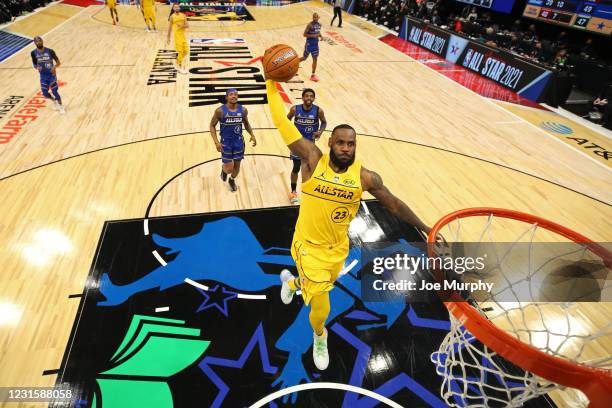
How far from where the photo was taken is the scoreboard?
11.9 m

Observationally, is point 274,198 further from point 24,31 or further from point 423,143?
point 24,31

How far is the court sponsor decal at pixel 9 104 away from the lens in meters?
8.30

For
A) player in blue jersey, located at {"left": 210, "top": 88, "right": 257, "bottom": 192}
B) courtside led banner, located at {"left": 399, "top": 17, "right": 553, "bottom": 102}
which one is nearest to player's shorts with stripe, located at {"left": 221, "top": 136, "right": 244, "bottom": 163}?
player in blue jersey, located at {"left": 210, "top": 88, "right": 257, "bottom": 192}

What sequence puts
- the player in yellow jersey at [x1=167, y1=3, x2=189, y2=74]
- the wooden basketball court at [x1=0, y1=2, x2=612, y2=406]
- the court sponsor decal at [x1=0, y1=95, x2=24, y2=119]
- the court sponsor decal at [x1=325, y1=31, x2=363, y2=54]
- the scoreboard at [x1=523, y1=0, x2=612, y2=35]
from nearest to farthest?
1. the wooden basketball court at [x1=0, y1=2, x2=612, y2=406]
2. the court sponsor decal at [x1=0, y1=95, x2=24, y2=119]
3. the player in yellow jersey at [x1=167, y1=3, x2=189, y2=74]
4. the scoreboard at [x1=523, y1=0, x2=612, y2=35]
5. the court sponsor decal at [x1=325, y1=31, x2=363, y2=54]

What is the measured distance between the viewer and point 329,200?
9.09 feet

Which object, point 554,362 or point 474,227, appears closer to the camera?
point 554,362

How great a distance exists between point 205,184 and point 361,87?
6756 millimetres

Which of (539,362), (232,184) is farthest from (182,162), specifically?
(539,362)

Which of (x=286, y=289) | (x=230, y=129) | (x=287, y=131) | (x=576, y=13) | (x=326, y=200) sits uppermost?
(x=576, y=13)

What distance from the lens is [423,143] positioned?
7.90m

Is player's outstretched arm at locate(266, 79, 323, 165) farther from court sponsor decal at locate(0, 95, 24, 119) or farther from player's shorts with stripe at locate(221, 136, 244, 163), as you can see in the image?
court sponsor decal at locate(0, 95, 24, 119)

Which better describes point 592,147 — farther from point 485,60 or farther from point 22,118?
point 22,118

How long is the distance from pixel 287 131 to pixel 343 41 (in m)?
15.0

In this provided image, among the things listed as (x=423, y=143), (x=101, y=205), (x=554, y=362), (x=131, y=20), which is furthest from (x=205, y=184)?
(x=131, y=20)
